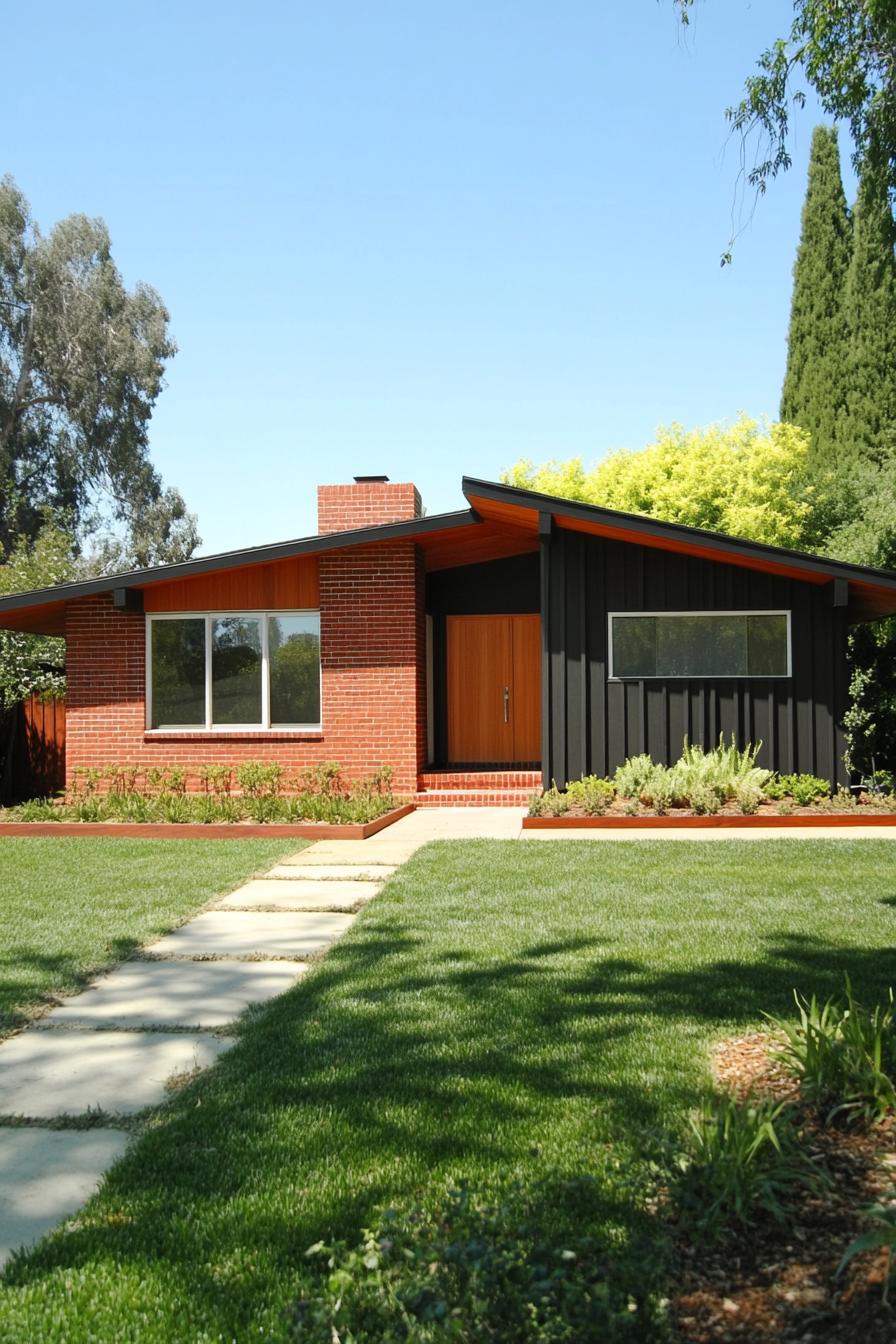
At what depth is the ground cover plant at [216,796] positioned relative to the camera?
1196cm

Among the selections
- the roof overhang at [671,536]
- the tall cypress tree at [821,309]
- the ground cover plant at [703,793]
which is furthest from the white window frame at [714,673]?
the tall cypress tree at [821,309]

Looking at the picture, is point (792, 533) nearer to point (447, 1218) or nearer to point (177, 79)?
point (177, 79)

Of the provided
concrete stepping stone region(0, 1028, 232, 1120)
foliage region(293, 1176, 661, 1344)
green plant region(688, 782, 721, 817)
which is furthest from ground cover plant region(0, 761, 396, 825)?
foliage region(293, 1176, 661, 1344)

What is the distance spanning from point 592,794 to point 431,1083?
27.5 ft

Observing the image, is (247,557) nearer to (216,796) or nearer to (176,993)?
(216,796)

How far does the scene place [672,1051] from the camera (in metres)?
4.36

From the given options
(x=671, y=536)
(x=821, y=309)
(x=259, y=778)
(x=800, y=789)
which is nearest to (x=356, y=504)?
(x=259, y=778)

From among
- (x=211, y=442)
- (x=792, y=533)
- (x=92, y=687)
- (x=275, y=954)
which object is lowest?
(x=275, y=954)

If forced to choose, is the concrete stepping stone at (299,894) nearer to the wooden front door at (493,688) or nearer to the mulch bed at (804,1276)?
the mulch bed at (804,1276)

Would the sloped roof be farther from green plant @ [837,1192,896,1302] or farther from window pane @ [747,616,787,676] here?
green plant @ [837,1192,896,1302]

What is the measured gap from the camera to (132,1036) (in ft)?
16.1

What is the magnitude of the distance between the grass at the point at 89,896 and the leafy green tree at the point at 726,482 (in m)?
25.6

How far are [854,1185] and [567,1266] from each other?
973mm

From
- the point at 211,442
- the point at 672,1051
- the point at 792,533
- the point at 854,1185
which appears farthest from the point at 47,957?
the point at 792,533
